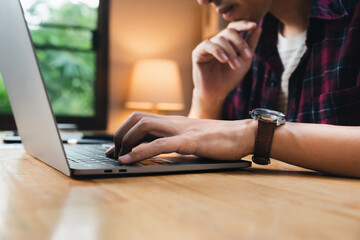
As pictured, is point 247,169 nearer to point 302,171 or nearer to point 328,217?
point 302,171

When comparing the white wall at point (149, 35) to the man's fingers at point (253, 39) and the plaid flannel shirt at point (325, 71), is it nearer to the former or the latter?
the plaid flannel shirt at point (325, 71)

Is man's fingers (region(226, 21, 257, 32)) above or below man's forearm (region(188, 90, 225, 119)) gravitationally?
above

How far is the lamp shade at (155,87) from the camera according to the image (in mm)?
2777

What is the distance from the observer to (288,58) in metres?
1.45

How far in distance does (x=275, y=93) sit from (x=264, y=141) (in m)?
0.78

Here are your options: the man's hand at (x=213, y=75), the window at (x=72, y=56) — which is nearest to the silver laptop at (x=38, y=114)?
the man's hand at (x=213, y=75)

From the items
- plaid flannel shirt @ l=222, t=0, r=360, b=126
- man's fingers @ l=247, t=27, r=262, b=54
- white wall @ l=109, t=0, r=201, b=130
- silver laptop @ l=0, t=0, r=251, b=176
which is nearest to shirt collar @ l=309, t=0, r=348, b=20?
plaid flannel shirt @ l=222, t=0, r=360, b=126

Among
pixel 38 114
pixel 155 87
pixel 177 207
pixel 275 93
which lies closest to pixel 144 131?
pixel 38 114

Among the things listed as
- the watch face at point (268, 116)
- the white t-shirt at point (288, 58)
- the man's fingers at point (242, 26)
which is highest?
Answer: the man's fingers at point (242, 26)

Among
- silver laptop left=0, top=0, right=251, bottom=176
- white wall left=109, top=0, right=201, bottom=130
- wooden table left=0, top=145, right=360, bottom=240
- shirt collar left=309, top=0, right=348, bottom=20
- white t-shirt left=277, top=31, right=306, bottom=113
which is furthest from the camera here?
white wall left=109, top=0, right=201, bottom=130

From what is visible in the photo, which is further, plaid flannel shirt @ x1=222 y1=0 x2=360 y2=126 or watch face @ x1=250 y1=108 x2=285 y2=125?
plaid flannel shirt @ x1=222 y1=0 x2=360 y2=126

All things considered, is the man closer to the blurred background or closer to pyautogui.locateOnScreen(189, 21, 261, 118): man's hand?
pyautogui.locateOnScreen(189, 21, 261, 118): man's hand

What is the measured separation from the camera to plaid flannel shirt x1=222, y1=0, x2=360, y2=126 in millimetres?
1118

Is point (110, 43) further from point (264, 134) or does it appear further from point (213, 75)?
point (264, 134)
